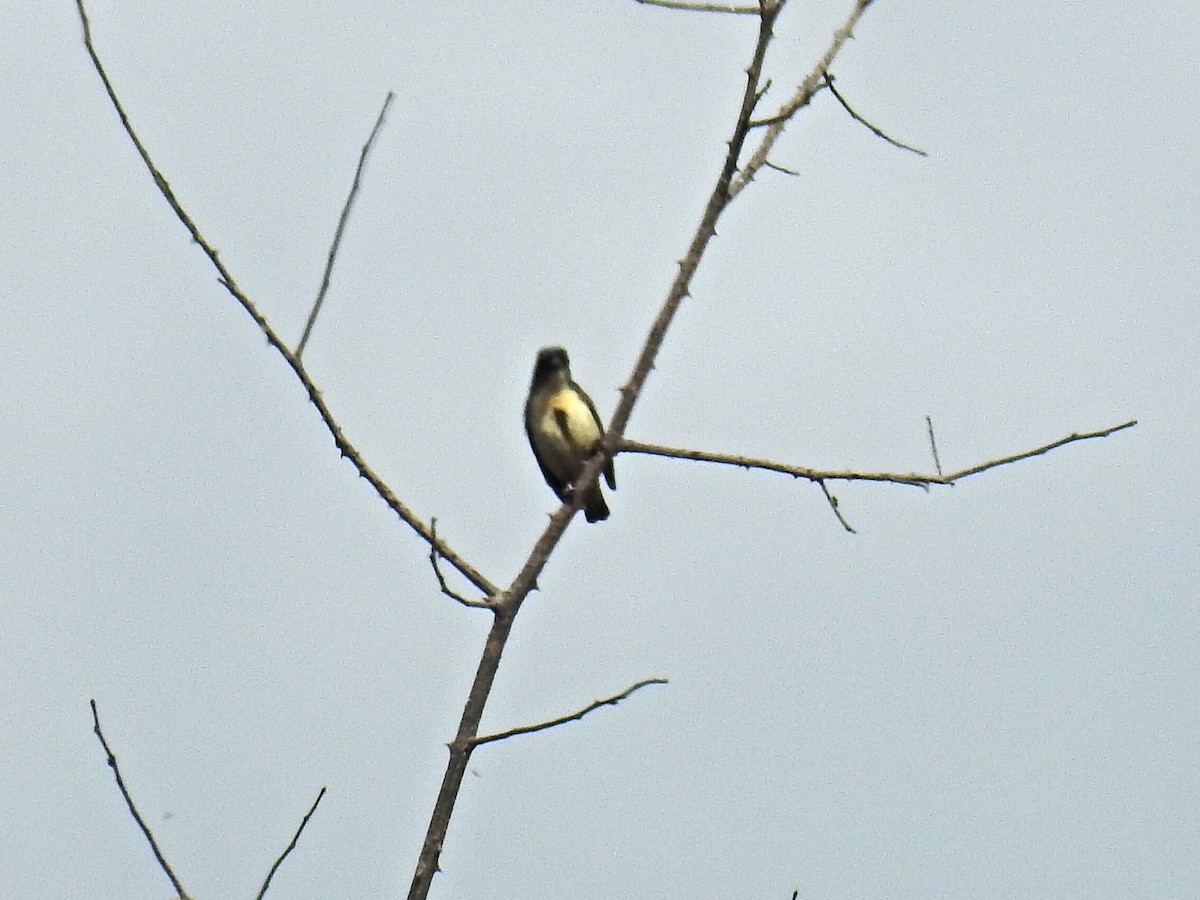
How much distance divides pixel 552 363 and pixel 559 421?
1.47 feet

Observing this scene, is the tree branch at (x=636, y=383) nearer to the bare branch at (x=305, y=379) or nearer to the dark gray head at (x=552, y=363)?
the bare branch at (x=305, y=379)

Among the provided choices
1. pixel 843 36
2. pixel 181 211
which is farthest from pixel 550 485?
pixel 181 211

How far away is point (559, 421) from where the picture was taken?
9945 mm

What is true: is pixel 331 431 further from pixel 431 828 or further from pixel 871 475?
pixel 871 475

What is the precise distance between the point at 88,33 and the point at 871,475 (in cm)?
280

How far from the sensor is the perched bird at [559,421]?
9.91 meters

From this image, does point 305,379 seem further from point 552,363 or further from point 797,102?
point 552,363

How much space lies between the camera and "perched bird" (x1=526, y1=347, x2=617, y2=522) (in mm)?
9906

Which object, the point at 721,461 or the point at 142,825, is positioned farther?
the point at 721,461

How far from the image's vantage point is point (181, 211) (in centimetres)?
482

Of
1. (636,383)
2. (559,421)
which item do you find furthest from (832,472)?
(559,421)

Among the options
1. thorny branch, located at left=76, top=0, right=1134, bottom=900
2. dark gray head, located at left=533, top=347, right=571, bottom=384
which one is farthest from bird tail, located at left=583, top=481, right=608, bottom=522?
thorny branch, located at left=76, top=0, right=1134, bottom=900

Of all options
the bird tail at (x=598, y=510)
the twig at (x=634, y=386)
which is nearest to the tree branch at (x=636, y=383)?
the twig at (x=634, y=386)

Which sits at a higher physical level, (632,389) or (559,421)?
(559,421)
